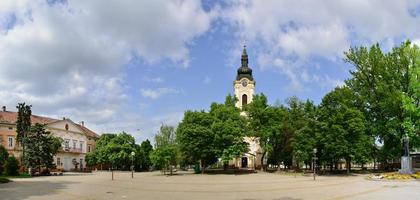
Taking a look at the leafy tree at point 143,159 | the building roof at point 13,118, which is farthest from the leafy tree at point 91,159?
the building roof at point 13,118

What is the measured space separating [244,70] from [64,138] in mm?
36653

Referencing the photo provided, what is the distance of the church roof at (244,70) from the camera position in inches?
3408

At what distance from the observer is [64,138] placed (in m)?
78.9

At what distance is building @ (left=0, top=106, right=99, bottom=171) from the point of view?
2741 inches

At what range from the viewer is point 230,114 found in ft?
195

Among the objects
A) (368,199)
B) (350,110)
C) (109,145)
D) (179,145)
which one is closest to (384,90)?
(350,110)

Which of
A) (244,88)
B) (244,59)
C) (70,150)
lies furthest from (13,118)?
(244,59)

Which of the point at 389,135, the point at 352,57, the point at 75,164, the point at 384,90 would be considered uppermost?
the point at 352,57

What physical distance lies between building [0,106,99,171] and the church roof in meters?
32.3

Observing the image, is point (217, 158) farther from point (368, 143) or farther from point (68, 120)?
point (68, 120)

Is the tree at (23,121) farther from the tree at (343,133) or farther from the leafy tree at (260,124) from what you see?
the tree at (343,133)

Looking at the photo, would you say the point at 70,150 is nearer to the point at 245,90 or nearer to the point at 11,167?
the point at 11,167

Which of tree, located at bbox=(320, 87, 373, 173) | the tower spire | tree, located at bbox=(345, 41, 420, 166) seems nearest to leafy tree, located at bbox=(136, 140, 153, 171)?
the tower spire

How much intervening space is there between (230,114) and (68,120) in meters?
35.9
